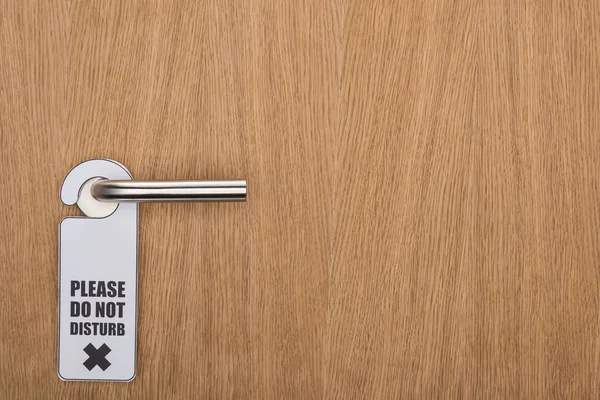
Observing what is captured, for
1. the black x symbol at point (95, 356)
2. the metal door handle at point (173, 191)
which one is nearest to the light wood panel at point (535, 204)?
the metal door handle at point (173, 191)

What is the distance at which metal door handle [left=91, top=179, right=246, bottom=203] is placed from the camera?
1.77 ft

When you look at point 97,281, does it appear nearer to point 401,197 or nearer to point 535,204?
point 401,197

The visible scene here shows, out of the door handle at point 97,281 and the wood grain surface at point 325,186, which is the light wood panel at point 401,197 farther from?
the door handle at point 97,281

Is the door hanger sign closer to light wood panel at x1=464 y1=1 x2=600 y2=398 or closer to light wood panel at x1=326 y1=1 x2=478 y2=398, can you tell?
light wood panel at x1=326 y1=1 x2=478 y2=398

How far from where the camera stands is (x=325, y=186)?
578 mm

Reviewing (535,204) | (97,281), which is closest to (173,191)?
(97,281)

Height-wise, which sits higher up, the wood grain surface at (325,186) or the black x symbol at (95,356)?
the wood grain surface at (325,186)

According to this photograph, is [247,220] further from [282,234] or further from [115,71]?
[115,71]

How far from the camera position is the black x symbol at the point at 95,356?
0.57 m

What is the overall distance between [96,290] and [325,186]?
23 centimetres

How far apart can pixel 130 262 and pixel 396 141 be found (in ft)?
0.89

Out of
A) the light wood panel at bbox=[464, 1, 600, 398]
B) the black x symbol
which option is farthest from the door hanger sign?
the light wood panel at bbox=[464, 1, 600, 398]

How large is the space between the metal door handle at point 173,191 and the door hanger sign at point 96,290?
29 millimetres

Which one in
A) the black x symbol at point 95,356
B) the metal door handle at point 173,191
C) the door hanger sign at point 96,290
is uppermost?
the metal door handle at point 173,191
